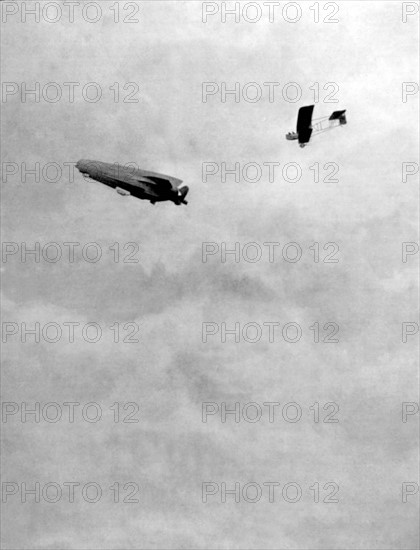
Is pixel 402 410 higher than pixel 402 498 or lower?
higher

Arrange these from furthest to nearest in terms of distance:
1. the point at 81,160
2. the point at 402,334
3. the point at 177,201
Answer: the point at 402,334 → the point at 81,160 → the point at 177,201

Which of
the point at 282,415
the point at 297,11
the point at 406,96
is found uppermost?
the point at 297,11

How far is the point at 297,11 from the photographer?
166 meters

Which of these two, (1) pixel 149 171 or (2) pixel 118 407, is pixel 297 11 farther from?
(2) pixel 118 407

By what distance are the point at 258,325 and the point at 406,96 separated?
218 ft

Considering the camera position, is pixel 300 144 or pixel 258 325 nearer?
pixel 300 144

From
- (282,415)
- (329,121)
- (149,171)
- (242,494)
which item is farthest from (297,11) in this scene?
(242,494)

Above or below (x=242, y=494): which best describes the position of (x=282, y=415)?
above

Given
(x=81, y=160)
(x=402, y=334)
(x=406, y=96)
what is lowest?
(x=402, y=334)

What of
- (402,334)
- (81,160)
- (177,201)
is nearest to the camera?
(177,201)

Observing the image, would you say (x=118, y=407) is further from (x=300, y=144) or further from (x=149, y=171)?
(x=300, y=144)

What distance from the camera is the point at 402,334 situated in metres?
192

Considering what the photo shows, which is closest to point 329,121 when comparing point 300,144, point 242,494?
point 300,144

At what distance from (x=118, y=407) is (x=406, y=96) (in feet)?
337
